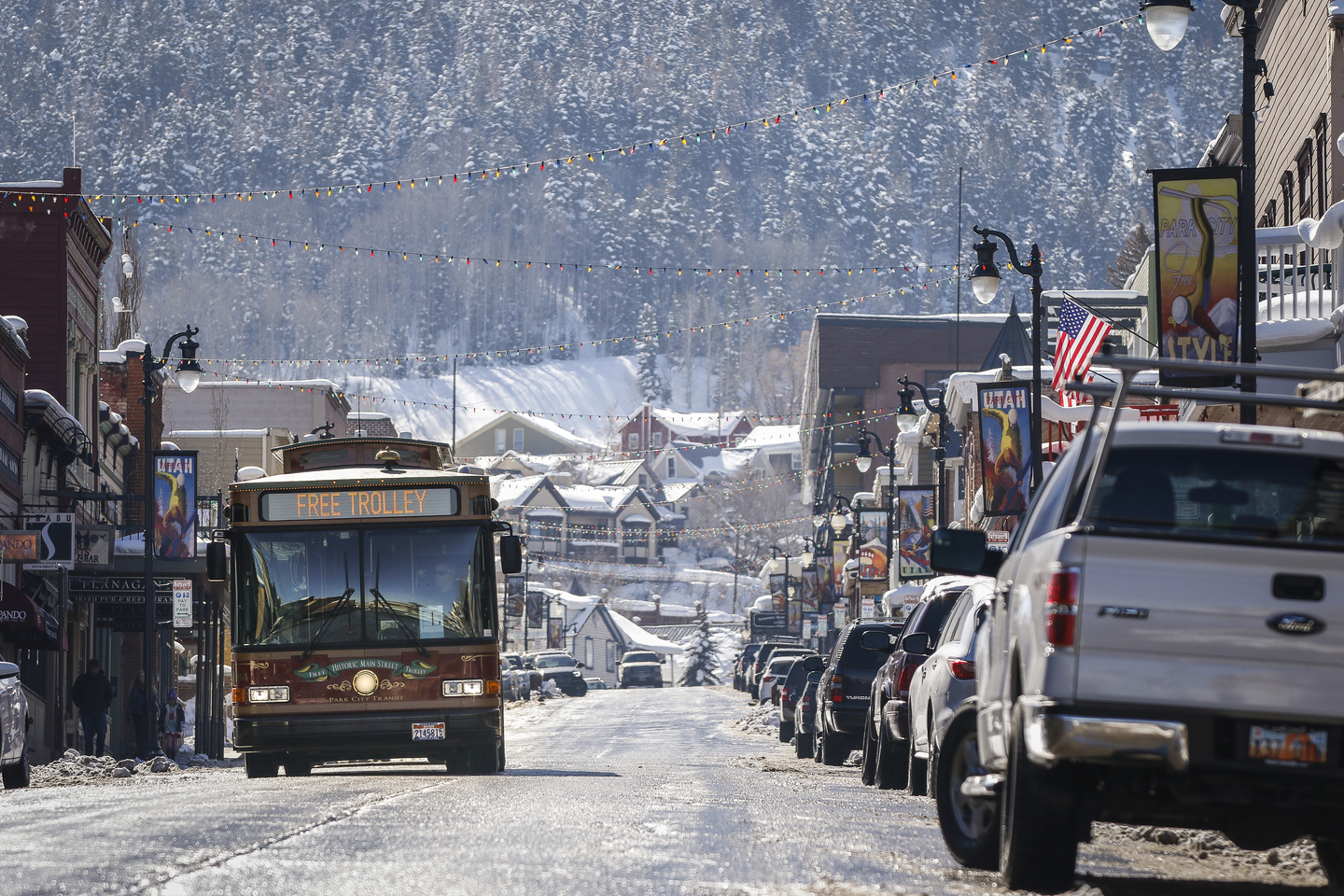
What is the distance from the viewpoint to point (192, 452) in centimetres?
4200

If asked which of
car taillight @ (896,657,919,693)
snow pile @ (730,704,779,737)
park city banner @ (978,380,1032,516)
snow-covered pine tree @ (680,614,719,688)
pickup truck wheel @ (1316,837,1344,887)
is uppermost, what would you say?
park city banner @ (978,380,1032,516)

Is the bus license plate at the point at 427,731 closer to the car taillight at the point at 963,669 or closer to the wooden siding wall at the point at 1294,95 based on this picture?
the car taillight at the point at 963,669

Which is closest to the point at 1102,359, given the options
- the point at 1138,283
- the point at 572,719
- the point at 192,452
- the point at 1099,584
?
the point at 1099,584

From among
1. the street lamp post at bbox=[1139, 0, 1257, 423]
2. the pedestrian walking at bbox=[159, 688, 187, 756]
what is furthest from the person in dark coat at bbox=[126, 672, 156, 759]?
the street lamp post at bbox=[1139, 0, 1257, 423]

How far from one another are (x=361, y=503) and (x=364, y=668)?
161 cm

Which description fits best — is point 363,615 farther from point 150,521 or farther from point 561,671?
point 561,671

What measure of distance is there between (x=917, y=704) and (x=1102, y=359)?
7966mm

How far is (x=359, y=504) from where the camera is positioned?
760 inches

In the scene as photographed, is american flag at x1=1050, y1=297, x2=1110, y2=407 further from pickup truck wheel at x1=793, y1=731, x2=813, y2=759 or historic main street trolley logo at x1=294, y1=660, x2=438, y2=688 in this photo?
historic main street trolley logo at x1=294, y1=660, x2=438, y2=688

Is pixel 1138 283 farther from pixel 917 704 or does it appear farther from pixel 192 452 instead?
pixel 917 704

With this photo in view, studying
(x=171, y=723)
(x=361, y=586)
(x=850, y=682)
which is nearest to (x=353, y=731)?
(x=361, y=586)

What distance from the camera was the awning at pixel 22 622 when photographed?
31.9 meters

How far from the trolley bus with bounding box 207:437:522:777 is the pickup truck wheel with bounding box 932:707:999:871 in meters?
9.48

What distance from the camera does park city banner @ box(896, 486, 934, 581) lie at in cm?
4944
